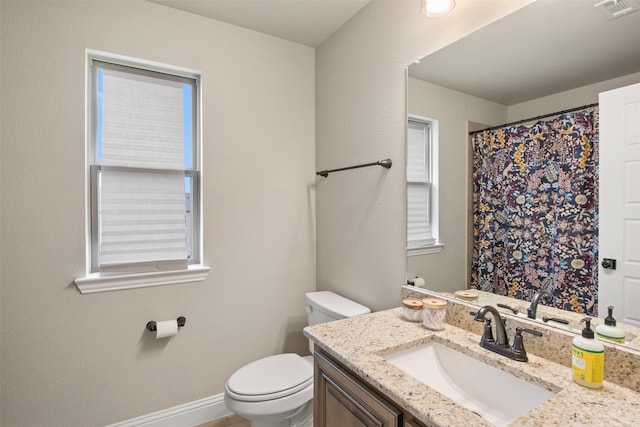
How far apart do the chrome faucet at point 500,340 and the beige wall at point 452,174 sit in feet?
0.85

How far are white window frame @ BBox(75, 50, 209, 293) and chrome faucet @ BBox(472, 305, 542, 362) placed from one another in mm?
1548

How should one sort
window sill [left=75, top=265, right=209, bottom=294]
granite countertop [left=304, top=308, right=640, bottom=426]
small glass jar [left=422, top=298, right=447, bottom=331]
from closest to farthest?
granite countertop [left=304, top=308, right=640, bottom=426] → small glass jar [left=422, top=298, right=447, bottom=331] → window sill [left=75, top=265, right=209, bottom=294]

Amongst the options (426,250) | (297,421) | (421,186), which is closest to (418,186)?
(421,186)

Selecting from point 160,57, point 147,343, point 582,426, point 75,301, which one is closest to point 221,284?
point 147,343

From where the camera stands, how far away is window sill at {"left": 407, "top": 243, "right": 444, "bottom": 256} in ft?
4.90

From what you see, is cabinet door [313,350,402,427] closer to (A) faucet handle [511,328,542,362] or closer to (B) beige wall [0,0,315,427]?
(A) faucet handle [511,328,542,362]

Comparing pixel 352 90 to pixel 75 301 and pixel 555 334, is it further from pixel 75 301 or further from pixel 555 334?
pixel 75 301

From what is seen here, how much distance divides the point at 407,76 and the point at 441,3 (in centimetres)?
34

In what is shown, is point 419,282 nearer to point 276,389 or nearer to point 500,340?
point 500,340

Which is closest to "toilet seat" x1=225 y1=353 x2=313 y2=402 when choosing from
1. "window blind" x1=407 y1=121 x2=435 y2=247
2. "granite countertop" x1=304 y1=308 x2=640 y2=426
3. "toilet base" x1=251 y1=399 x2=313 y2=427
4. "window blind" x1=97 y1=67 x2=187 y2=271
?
"toilet base" x1=251 y1=399 x2=313 y2=427

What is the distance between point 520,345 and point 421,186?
2.54ft

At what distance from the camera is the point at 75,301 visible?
5.53 feet

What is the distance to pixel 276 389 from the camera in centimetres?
152

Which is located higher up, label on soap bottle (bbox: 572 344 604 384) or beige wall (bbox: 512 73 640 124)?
beige wall (bbox: 512 73 640 124)
